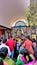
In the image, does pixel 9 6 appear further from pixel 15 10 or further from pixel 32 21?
pixel 32 21

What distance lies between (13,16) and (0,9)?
2430mm

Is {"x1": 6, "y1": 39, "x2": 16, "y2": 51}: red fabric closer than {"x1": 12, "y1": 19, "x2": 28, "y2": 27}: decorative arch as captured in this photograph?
Yes

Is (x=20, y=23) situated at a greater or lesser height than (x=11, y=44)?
greater

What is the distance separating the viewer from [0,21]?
26.1 meters

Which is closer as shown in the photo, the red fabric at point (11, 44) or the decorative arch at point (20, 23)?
the red fabric at point (11, 44)

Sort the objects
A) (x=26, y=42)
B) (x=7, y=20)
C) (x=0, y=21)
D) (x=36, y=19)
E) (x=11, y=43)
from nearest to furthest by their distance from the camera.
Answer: (x=26, y=42) → (x=11, y=43) → (x=36, y=19) → (x=0, y=21) → (x=7, y=20)

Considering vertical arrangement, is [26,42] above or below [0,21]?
below

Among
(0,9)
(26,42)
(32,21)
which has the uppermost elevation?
(0,9)

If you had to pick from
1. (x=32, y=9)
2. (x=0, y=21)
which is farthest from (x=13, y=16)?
(x=32, y=9)

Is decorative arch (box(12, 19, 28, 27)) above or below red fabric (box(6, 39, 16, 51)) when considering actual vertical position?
above

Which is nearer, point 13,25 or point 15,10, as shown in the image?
point 13,25

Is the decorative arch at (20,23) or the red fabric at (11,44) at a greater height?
the decorative arch at (20,23)

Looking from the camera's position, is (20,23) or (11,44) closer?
(11,44)

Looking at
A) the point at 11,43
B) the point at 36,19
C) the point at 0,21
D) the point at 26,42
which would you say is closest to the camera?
the point at 26,42
